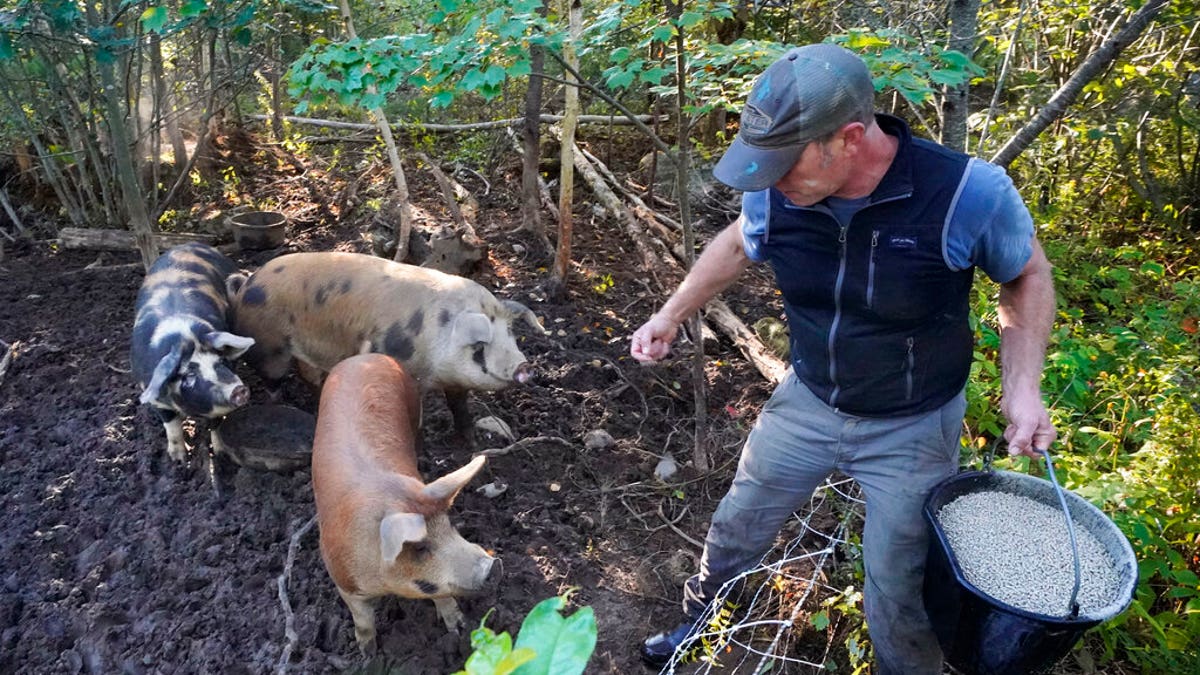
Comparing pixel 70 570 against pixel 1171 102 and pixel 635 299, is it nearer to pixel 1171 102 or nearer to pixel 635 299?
pixel 635 299

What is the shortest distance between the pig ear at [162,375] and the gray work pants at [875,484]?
2997 mm

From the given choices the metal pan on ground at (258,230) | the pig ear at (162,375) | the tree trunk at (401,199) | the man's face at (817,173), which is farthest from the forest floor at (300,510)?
the man's face at (817,173)

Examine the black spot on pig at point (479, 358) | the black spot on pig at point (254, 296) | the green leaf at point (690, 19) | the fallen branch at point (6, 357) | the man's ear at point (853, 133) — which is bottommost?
the fallen branch at point (6, 357)

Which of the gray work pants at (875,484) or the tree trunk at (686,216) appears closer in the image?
the gray work pants at (875,484)

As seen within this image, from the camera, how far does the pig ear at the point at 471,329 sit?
4277 mm

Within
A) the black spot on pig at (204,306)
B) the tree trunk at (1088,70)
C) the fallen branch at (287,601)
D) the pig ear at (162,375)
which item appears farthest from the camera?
the black spot on pig at (204,306)

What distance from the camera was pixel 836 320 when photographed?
8.16 ft

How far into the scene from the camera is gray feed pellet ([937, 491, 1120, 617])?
85.7 inches

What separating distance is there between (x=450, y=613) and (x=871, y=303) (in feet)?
7.05

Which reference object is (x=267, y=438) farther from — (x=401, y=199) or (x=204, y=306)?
(x=401, y=199)

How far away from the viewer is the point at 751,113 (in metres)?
2.18

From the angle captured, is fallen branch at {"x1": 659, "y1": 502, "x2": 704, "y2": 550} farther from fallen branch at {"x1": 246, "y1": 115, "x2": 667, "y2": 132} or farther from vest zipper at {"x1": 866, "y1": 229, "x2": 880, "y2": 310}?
fallen branch at {"x1": 246, "y1": 115, "x2": 667, "y2": 132}

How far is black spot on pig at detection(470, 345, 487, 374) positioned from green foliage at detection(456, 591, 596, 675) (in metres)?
3.40

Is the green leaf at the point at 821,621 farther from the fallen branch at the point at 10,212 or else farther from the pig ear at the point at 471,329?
the fallen branch at the point at 10,212
